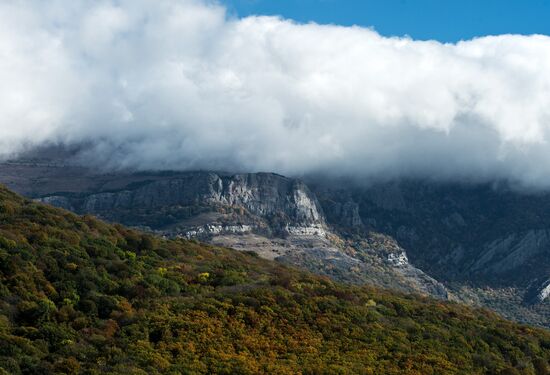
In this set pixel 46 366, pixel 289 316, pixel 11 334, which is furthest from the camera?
pixel 289 316

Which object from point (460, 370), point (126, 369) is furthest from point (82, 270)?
point (460, 370)

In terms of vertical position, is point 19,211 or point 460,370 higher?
point 19,211

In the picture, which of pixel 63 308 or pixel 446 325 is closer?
pixel 63 308

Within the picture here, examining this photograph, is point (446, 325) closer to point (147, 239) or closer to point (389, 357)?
point (389, 357)

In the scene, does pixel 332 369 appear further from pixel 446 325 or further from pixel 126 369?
pixel 446 325

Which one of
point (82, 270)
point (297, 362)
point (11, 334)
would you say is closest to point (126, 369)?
point (11, 334)

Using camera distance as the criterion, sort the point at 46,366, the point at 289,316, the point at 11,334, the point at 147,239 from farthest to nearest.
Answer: the point at 147,239, the point at 289,316, the point at 11,334, the point at 46,366
